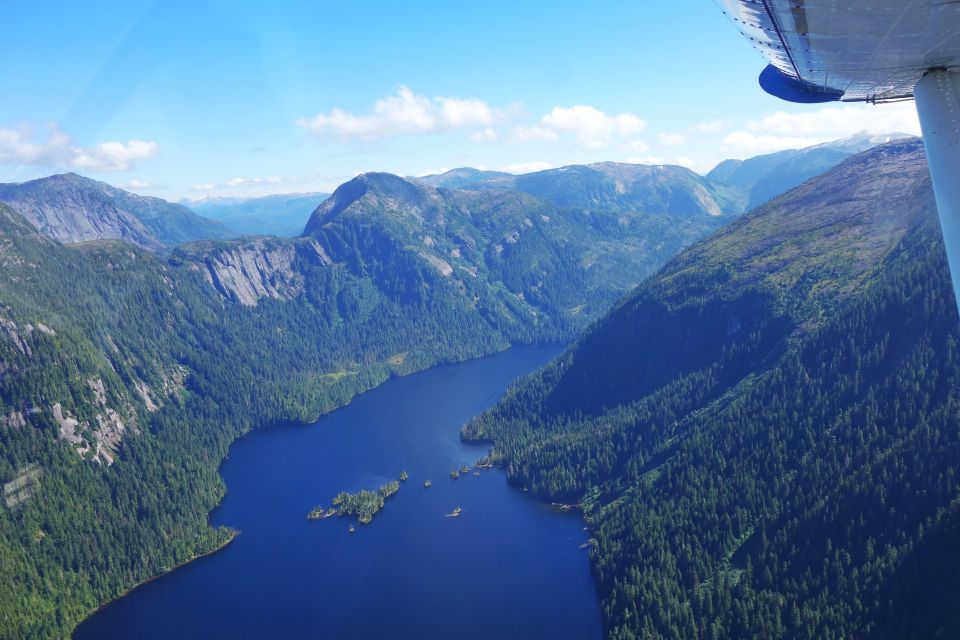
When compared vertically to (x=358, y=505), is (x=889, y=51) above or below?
above

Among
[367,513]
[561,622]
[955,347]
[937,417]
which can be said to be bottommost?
[561,622]

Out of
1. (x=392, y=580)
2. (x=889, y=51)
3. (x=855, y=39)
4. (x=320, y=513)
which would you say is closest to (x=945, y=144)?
(x=889, y=51)

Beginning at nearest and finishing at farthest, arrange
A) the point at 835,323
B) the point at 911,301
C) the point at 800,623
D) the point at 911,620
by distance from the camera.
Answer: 1. the point at 911,620
2. the point at 800,623
3. the point at 911,301
4. the point at 835,323

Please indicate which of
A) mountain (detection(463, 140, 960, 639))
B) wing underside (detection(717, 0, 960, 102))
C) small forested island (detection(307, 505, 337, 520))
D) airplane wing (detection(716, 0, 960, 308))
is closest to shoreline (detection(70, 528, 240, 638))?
small forested island (detection(307, 505, 337, 520))

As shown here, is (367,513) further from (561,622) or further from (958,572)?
(958,572)

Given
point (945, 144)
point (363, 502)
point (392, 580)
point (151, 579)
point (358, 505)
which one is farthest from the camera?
point (363, 502)

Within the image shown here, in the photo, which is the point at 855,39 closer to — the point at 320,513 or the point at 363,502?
the point at 363,502

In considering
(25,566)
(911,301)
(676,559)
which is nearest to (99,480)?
(25,566)
